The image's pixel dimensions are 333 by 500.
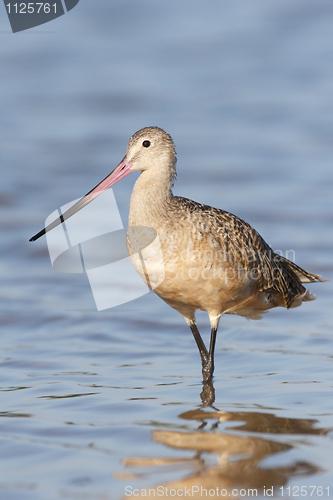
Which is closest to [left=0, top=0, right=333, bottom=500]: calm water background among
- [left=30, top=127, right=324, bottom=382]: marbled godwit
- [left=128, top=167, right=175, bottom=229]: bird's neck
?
[left=30, top=127, right=324, bottom=382]: marbled godwit

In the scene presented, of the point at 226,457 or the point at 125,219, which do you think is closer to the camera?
the point at 226,457

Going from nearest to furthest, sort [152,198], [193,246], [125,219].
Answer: [193,246], [152,198], [125,219]

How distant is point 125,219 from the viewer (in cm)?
920

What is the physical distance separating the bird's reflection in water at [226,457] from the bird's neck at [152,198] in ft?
4.33

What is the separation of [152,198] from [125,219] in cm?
420

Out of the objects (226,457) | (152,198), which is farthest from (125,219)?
(226,457)

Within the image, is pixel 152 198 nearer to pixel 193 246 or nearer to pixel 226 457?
pixel 193 246

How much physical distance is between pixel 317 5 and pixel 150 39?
4.06m

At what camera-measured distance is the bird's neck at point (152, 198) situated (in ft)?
16.2

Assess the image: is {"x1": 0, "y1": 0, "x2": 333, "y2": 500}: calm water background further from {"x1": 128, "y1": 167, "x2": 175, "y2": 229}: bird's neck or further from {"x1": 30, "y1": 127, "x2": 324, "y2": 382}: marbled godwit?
{"x1": 128, "y1": 167, "x2": 175, "y2": 229}: bird's neck

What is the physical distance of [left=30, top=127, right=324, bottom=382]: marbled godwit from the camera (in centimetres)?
485

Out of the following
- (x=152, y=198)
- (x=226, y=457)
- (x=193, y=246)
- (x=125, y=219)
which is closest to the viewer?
(x=226, y=457)

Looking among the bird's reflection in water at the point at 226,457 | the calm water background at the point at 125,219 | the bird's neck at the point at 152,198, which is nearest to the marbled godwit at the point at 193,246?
the bird's neck at the point at 152,198

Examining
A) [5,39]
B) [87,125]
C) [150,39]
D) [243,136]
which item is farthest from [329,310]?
[5,39]
